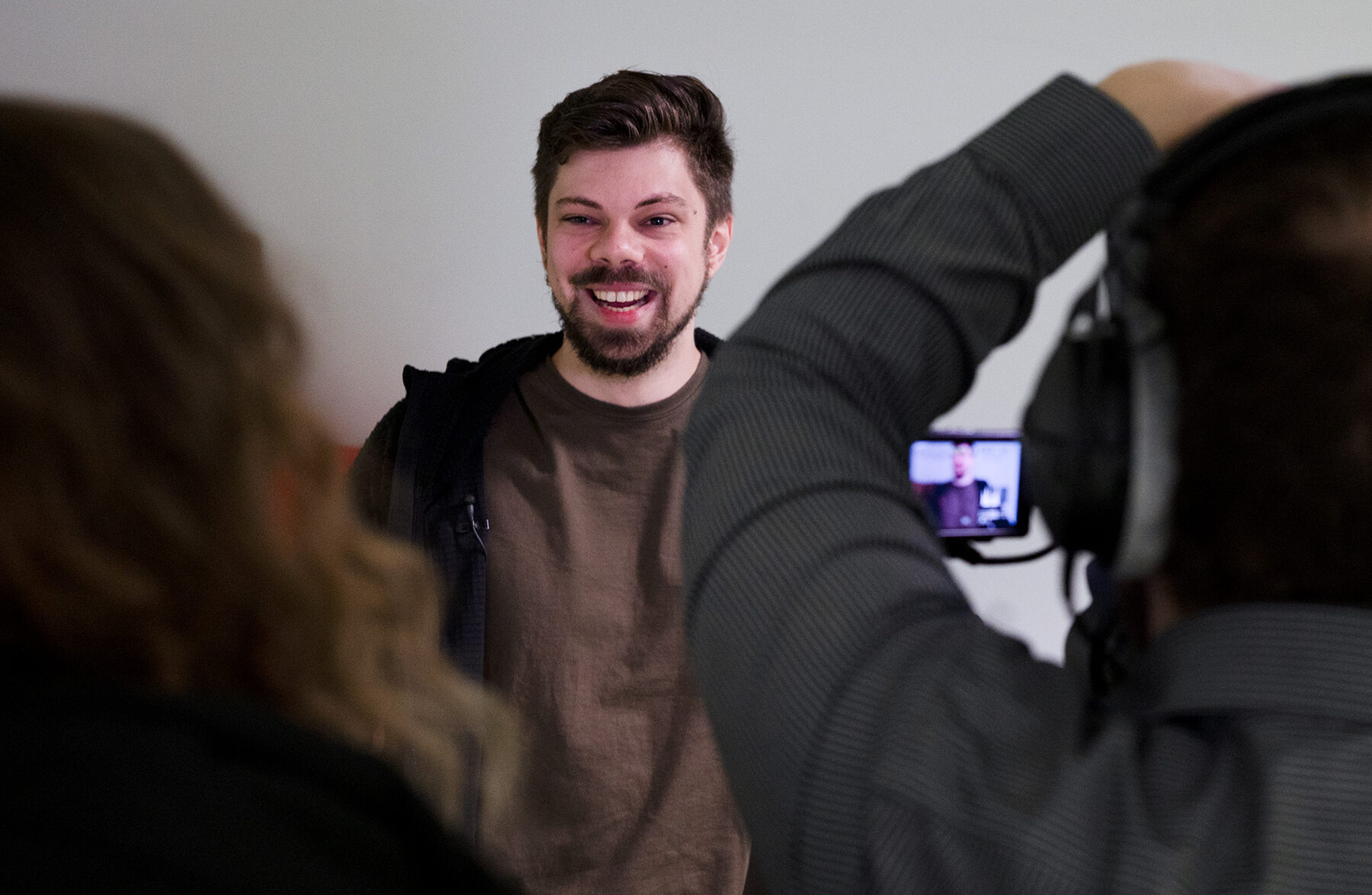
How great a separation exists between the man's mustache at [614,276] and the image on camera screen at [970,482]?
0.59m

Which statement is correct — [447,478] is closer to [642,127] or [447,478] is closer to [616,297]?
[616,297]

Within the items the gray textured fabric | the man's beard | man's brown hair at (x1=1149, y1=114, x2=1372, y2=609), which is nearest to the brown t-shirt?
the man's beard

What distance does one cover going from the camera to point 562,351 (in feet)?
4.62

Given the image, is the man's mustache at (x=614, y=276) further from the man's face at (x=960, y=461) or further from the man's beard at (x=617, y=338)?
the man's face at (x=960, y=461)

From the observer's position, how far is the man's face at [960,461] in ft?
2.89

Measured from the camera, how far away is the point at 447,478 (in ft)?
4.07

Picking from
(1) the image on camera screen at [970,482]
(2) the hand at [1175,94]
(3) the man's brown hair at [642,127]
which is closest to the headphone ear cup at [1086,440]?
(2) the hand at [1175,94]

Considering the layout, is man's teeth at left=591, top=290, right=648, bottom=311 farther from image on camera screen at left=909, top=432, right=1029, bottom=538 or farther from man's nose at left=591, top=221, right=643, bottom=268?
image on camera screen at left=909, top=432, right=1029, bottom=538

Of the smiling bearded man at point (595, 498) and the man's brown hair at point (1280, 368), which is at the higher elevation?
the man's brown hair at point (1280, 368)

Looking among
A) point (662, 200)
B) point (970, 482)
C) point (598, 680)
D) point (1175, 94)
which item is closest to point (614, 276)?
point (662, 200)

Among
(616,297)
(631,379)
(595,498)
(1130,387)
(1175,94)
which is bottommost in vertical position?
(595,498)

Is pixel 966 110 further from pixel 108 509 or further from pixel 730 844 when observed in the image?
pixel 108 509

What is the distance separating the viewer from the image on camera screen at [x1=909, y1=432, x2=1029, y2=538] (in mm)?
852

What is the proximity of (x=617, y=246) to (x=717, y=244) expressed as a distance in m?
0.23
